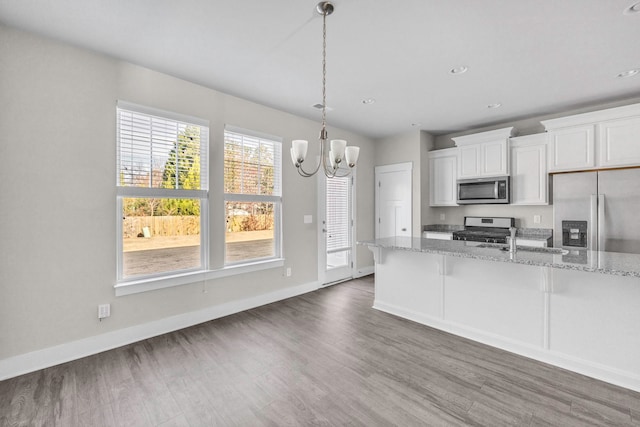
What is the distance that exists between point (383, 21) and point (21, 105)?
9.65ft

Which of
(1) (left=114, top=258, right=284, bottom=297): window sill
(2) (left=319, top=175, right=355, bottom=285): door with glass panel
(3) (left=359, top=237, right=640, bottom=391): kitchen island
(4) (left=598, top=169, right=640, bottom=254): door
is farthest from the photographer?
(2) (left=319, top=175, right=355, bottom=285): door with glass panel

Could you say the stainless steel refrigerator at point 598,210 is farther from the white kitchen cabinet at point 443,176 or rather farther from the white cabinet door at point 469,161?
the white kitchen cabinet at point 443,176

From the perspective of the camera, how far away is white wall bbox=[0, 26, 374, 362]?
A: 227 centimetres

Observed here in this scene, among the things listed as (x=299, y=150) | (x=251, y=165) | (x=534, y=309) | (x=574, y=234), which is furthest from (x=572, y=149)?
(x=251, y=165)

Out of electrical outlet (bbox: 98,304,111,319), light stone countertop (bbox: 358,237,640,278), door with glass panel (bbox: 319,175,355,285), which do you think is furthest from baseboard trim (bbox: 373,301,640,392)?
electrical outlet (bbox: 98,304,111,319)

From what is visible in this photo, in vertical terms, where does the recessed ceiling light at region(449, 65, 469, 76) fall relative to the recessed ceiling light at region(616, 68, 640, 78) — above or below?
above

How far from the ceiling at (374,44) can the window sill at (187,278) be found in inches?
85.4

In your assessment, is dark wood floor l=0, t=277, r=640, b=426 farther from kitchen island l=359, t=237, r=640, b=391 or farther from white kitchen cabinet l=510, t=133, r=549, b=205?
white kitchen cabinet l=510, t=133, r=549, b=205

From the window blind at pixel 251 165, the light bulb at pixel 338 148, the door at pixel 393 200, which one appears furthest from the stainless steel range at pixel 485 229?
the light bulb at pixel 338 148

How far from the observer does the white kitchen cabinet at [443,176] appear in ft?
16.6

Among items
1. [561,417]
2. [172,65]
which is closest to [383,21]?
[172,65]

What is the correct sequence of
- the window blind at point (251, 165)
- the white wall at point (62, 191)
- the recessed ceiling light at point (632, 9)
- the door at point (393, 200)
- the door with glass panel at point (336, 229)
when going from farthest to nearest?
the door at point (393, 200), the door with glass panel at point (336, 229), the window blind at point (251, 165), the white wall at point (62, 191), the recessed ceiling light at point (632, 9)

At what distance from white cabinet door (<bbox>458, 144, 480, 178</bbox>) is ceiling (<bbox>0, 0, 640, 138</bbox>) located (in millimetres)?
1067

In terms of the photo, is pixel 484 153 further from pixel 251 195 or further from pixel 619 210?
pixel 251 195
